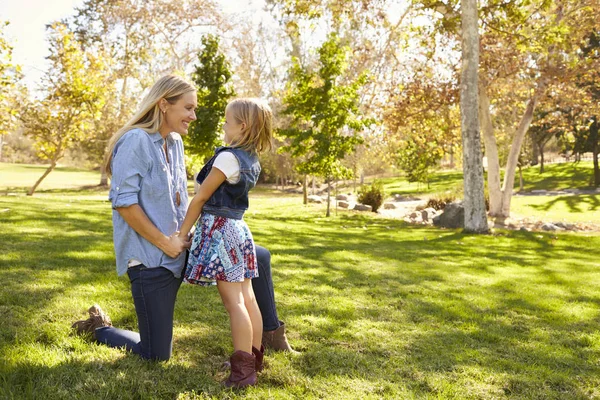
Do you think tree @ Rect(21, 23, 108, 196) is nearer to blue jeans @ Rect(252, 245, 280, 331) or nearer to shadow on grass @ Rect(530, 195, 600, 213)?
blue jeans @ Rect(252, 245, 280, 331)

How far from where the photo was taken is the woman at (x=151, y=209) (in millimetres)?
3008

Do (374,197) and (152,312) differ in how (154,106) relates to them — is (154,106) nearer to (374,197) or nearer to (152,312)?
(152,312)

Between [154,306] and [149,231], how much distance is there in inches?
18.9

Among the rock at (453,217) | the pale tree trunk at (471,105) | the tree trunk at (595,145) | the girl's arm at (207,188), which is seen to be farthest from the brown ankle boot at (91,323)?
the tree trunk at (595,145)

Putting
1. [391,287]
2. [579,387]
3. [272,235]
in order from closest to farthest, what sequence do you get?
[579,387] < [391,287] < [272,235]

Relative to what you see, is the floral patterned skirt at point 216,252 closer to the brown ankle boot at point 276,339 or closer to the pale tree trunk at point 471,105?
the brown ankle boot at point 276,339

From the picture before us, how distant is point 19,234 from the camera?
7832mm

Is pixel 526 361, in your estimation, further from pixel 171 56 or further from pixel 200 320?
pixel 171 56

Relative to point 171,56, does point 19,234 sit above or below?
below

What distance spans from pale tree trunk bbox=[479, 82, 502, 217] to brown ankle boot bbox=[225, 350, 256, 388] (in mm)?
15725

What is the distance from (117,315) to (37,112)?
57.7 feet

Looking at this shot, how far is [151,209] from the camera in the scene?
10.2 ft

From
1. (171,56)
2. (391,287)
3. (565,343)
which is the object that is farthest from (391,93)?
(171,56)

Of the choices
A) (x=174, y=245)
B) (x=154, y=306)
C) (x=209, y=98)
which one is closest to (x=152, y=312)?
(x=154, y=306)
